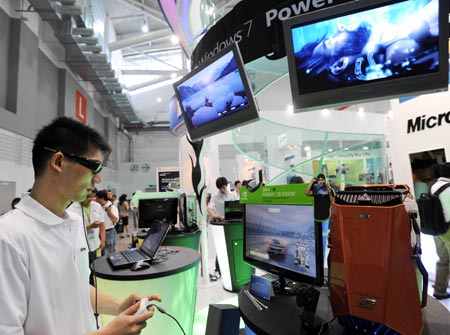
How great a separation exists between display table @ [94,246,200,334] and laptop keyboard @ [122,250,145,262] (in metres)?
0.14

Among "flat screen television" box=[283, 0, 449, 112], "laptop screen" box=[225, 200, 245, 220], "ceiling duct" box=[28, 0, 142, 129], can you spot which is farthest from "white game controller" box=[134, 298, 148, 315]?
"ceiling duct" box=[28, 0, 142, 129]

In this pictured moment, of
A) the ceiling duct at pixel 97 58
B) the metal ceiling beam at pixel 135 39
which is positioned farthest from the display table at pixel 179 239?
the metal ceiling beam at pixel 135 39

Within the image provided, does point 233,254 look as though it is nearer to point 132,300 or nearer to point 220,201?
point 220,201

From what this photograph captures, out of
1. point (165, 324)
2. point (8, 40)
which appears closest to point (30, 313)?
point (165, 324)

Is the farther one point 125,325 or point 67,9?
point 67,9

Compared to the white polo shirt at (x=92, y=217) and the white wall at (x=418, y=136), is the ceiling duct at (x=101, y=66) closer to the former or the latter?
the white polo shirt at (x=92, y=217)

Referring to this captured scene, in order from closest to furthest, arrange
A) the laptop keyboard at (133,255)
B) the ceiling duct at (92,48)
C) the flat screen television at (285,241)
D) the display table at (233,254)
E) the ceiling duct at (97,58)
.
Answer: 1. the flat screen television at (285,241)
2. the laptop keyboard at (133,255)
3. the display table at (233,254)
4. the ceiling duct at (92,48)
5. the ceiling duct at (97,58)

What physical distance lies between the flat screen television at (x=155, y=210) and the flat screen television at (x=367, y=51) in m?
2.14

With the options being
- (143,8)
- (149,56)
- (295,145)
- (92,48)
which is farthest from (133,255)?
(149,56)

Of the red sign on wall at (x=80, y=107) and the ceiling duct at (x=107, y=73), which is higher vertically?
the ceiling duct at (x=107, y=73)

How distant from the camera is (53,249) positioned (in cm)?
103

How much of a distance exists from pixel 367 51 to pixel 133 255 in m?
Answer: 2.15

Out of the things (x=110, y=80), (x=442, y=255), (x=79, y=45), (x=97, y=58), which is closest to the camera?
(x=442, y=255)

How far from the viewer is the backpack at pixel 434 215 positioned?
315cm
